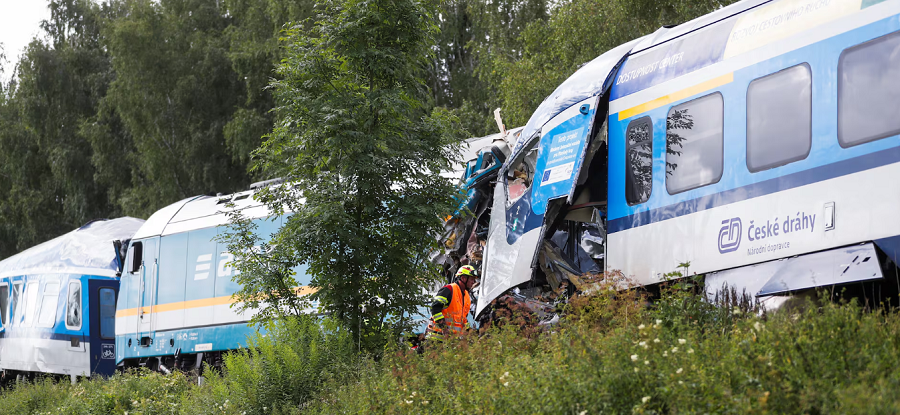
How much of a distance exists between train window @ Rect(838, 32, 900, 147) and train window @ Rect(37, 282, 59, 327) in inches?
674

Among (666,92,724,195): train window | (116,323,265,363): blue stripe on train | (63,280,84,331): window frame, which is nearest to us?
(666,92,724,195): train window

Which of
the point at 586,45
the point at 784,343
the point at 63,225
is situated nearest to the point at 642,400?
the point at 784,343

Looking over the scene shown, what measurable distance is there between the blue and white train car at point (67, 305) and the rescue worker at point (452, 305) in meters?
10.8

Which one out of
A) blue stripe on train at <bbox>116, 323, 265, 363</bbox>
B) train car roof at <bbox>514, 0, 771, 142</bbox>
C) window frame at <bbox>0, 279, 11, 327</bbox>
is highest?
train car roof at <bbox>514, 0, 771, 142</bbox>

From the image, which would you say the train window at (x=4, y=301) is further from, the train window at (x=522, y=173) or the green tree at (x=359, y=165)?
the train window at (x=522, y=173)

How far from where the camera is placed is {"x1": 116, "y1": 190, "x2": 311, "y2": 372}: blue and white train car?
46.8 feet

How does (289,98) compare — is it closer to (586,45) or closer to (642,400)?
(642,400)

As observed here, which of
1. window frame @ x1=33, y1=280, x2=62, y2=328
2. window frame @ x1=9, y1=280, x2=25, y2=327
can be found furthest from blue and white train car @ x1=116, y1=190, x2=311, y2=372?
window frame @ x1=9, y1=280, x2=25, y2=327

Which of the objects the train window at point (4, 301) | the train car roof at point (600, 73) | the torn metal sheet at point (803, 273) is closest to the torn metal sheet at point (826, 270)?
the torn metal sheet at point (803, 273)

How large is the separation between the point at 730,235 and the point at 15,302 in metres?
18.3

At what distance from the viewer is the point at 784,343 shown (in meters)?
4.61

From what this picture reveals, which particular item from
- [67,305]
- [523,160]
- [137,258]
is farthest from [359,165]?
[67,305]

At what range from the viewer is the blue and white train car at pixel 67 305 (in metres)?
18.0

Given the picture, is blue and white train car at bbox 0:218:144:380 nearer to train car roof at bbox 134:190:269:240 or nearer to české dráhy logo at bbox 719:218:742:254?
train car roof at bbox 134:190:269:240
